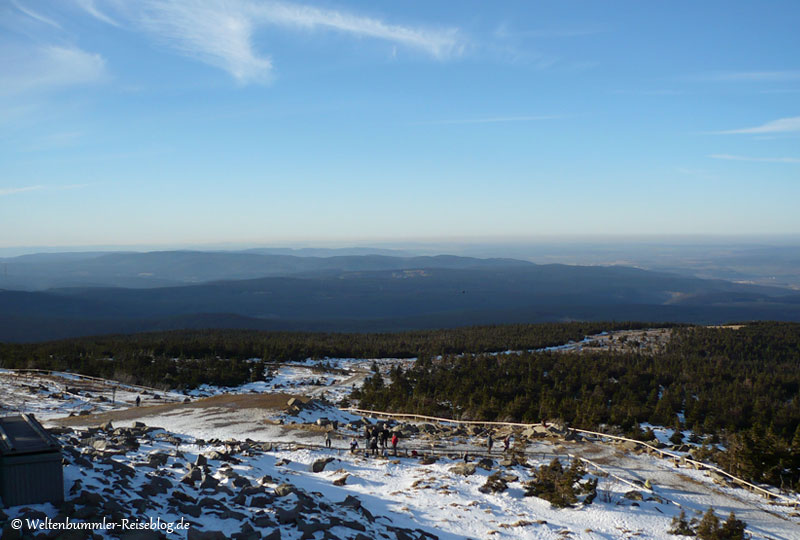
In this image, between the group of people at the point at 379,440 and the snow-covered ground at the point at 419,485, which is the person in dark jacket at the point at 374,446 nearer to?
the group of people at the point at 379,440

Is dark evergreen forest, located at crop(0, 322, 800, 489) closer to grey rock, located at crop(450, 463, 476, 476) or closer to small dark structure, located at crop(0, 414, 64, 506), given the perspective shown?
grey rock, located at crop(450, 463, 476, 476)

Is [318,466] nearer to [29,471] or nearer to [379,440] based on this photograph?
[379,440]

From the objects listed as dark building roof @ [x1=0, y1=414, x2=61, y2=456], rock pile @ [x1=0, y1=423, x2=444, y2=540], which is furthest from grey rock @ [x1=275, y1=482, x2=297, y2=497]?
dark building roof @ [x1=0, y1=414, x2=61, y2=456]

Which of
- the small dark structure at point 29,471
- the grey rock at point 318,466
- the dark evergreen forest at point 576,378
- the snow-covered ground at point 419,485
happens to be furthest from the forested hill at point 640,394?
the small dark structure at point 29,471

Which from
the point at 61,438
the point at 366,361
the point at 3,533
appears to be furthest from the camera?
the point at 366,361

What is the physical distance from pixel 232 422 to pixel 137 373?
70.2 ft

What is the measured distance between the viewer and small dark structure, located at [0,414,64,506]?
1072 cm

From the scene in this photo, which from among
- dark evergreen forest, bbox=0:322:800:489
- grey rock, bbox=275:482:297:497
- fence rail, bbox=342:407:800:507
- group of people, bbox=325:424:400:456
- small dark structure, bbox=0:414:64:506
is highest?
small dark structure, bbox=0:414:64:506

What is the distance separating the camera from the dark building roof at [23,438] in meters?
11.0

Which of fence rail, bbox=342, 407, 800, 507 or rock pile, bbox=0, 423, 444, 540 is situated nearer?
rock pile, bbox=0, 423, 444, 540

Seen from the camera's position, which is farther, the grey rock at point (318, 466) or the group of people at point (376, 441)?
the group of people at point (376, 441)

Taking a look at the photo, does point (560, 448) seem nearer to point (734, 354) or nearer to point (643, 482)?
point (643, 482)

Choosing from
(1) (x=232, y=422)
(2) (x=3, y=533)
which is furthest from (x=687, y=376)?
(2) (x=3, y=533)

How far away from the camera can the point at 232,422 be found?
28.2 meters
